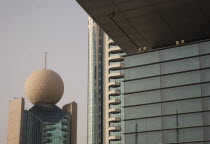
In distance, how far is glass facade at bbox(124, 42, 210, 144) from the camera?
3219cm

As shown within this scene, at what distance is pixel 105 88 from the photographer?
129 meters

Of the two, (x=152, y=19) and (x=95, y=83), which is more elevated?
(x=95, y=83)

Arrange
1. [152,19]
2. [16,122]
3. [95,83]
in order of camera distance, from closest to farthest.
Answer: [152,19] → [95,83] → [16,122]

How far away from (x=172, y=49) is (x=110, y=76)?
9344 cm

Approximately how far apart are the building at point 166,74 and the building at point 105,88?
8034cm

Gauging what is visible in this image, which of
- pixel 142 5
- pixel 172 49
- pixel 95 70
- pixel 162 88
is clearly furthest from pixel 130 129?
pixel 95 70

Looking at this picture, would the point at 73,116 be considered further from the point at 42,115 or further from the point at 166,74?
the point at 166,74

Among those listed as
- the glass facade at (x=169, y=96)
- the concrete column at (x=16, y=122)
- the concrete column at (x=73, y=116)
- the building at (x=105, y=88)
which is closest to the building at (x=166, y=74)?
the glass facade at (x=169, y=96)

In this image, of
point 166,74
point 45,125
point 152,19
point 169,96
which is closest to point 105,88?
point 45,125

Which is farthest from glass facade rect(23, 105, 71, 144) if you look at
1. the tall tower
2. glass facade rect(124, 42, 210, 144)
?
glass facade rect(124, 42, 210, 144)

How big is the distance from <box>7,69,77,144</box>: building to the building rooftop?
129m

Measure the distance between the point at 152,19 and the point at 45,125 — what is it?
142 m

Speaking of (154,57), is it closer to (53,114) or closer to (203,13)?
(203,13)

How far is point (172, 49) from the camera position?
34.5m
